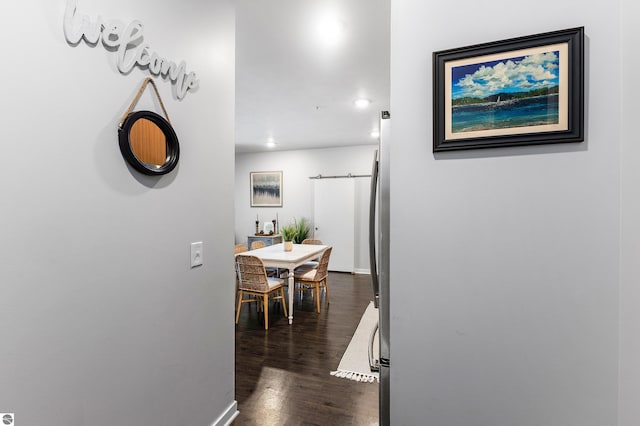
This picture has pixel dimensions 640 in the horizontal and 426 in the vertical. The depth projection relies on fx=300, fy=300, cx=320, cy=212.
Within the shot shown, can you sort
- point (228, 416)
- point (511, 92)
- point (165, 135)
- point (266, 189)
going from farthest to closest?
point (266, 189) < point (228, 416) < point (165, 135) < point (511, 92)

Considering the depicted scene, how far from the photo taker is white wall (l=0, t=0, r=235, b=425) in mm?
912

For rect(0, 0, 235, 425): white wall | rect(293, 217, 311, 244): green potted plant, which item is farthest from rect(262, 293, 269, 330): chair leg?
rect(293, 217, 311, 244): green potted plant

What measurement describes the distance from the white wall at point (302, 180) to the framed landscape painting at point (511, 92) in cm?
503

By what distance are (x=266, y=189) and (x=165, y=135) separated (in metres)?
5.55

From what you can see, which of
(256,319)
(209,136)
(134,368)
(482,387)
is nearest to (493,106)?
(482,387)

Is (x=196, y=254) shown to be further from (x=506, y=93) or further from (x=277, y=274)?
(x=277, y=274)

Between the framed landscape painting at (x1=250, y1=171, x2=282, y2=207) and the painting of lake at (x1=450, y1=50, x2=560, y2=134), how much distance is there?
19.6ft

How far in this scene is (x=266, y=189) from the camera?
6934 millimetres

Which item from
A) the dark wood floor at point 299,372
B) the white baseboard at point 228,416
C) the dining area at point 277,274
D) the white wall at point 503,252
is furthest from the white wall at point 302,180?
the white wall at point 503,252

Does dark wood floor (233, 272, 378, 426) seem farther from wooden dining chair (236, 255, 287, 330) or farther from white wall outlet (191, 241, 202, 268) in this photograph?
white wall outlet (191, 241, 202, 268)

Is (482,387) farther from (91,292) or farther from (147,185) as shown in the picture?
(147,185)

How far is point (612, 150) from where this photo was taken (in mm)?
873

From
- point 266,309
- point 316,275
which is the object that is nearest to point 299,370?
point 266,309

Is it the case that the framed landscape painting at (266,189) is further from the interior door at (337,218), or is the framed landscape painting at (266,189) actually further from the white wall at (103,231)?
the white wall at (103,231)
